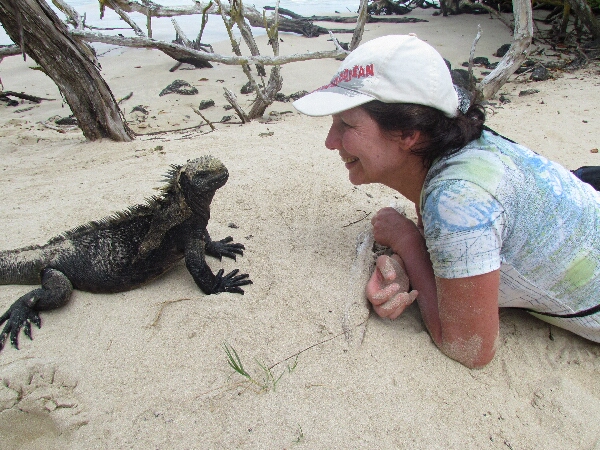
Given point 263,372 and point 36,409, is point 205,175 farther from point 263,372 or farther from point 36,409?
point 36,409

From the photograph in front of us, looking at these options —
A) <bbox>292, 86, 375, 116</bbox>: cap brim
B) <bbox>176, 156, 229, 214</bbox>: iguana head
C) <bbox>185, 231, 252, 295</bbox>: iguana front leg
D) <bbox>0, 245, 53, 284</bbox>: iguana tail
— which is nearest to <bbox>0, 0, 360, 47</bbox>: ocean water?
<bbox>176, 156, 229, 214</bbox>: iguana head

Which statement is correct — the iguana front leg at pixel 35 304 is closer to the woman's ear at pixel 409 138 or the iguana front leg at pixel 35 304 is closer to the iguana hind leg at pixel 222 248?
the iguana hind leg at pixel 222 248

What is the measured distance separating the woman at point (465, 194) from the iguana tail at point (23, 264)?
183 centimetres

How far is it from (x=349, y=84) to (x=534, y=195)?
0.95 metres

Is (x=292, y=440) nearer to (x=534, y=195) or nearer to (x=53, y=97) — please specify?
(x=534, y=195)

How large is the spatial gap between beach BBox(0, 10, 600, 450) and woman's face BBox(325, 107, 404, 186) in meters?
0.73

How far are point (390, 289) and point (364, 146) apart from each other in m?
0.78

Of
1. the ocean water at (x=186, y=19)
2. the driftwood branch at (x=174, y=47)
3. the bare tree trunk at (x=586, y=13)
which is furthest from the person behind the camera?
the ocean water at (x=186, y=19)

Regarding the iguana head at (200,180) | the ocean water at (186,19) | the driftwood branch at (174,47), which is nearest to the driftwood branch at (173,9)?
the driftwood branch at (174,47)

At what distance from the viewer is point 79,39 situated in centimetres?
429

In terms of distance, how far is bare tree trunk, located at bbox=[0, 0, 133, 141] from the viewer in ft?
12.9

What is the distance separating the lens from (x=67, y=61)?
13.9 ft

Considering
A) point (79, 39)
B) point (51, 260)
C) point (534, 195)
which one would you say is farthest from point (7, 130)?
point (534, 195)

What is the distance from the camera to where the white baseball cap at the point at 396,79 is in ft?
5.78
